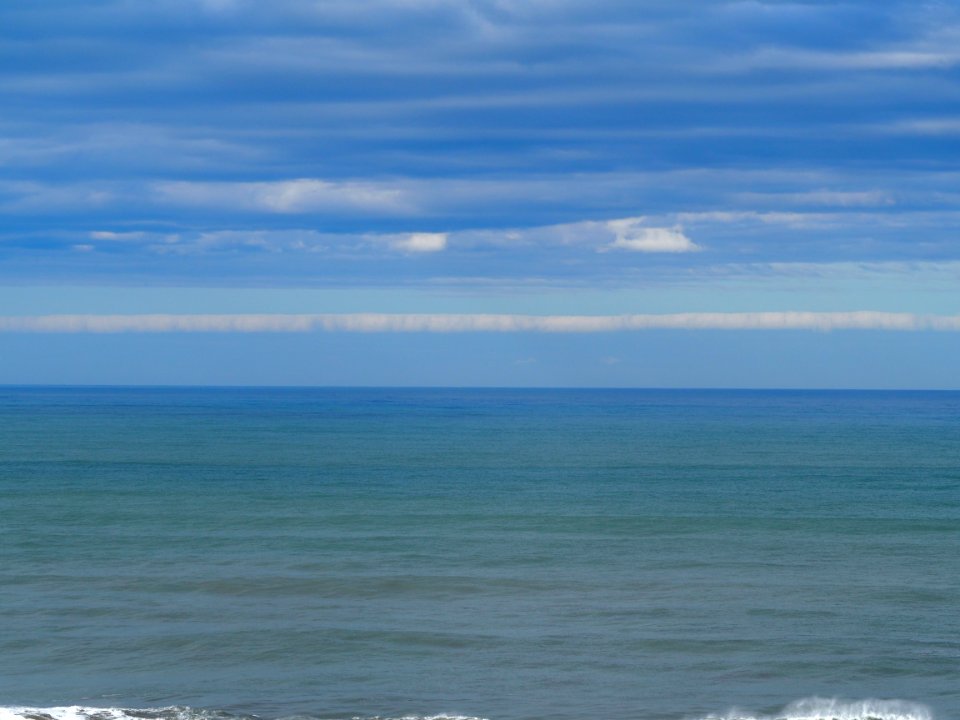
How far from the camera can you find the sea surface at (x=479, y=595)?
21.6m

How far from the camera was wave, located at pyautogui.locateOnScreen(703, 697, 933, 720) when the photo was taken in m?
20.1

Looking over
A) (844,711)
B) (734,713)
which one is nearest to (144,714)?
(734,713)

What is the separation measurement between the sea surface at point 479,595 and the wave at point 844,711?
7 cm

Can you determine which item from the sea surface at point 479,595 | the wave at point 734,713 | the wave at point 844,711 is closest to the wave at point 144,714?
the wave at point 734,713

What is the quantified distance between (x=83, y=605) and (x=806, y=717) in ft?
57.8

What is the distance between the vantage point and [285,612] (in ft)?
92.2

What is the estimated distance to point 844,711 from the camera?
20547 millimetres

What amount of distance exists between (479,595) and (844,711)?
1160 cm

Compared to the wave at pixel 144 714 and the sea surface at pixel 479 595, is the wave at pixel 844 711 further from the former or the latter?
the wave at pixel 144 714

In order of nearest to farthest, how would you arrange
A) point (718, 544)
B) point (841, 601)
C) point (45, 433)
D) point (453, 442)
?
point (841, 601), point (718, 544), point (453, 442), point (45, 433)

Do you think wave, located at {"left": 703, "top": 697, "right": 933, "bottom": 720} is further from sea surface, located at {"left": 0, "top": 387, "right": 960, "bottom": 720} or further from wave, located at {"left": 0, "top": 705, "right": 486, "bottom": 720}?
wave, located at {"left": 0, "top": 705, "right": 486, "bottom": 720}

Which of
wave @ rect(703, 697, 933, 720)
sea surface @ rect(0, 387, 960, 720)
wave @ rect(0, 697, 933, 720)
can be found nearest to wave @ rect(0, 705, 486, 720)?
wave @ rect(0, 697, 933, 720)

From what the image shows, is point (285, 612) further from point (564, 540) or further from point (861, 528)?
point (861, 528)

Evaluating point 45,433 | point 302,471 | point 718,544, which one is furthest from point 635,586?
point 45,433
